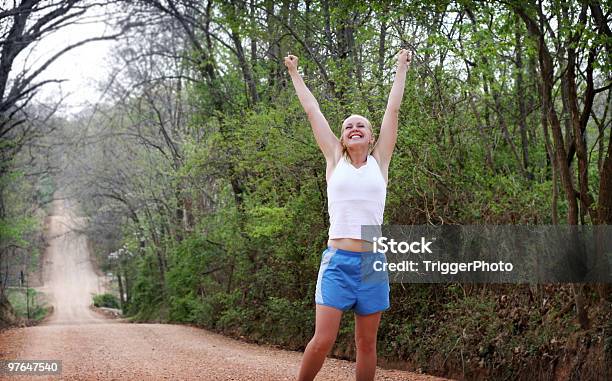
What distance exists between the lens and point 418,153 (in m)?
9.70

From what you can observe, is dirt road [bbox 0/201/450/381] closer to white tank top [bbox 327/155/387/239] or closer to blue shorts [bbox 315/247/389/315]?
blue shorts [bbox 315/247/389/315]

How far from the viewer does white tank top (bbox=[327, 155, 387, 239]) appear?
4004 millimetres

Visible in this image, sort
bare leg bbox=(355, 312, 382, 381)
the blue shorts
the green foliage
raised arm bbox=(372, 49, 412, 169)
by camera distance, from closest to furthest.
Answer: the blue shorts → bare leg bbox=(355, 312, 382, 381) → raised arm bbox=(372, 49, 412, 169) → the green foliage

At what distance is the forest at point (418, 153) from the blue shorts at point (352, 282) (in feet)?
12.8

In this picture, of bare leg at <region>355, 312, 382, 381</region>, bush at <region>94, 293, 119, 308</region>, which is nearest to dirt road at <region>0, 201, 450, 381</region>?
bare leg at <region>355, 312, 382, 381</region>

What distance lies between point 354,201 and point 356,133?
1.67 ft

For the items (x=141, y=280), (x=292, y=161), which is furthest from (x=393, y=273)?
(x=141, y=280)

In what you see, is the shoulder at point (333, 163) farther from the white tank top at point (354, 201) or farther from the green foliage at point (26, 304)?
the green foliage at point (26, 304)

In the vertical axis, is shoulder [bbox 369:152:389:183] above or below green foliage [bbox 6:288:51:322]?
above

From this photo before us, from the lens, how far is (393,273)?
1049 cm

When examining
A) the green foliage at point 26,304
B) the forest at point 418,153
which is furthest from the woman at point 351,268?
the green foliage at point 26,304

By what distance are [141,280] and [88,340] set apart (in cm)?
2101

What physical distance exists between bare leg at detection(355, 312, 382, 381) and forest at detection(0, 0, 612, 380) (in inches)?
146

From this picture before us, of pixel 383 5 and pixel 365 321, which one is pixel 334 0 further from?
pixel 365 321
